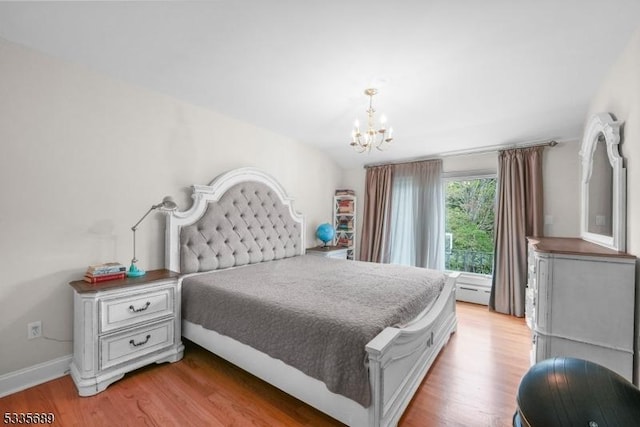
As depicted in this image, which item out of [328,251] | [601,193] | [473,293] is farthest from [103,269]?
[473,293]

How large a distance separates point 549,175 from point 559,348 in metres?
2.28

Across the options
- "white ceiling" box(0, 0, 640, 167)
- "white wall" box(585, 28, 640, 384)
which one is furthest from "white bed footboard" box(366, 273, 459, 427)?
"white ceiling" box(0, 0, 640, 167)

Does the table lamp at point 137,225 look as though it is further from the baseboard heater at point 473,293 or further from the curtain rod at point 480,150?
the baseboard heater at point 473,293

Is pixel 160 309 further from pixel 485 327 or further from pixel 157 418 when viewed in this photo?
pixel 485 327

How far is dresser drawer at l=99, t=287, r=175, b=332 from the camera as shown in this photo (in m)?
1.88

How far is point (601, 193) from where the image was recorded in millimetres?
2215

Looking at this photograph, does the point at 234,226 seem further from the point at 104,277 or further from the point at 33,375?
the point at 33,375

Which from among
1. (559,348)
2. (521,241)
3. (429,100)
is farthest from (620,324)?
(429,100)

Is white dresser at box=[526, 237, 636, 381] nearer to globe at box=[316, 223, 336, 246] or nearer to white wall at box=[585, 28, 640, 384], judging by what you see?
white wall at box=[585, 28, 640, 384]

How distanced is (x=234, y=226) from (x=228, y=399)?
171 centimetres

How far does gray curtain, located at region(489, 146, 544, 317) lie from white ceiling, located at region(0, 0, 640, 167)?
1.61 feet

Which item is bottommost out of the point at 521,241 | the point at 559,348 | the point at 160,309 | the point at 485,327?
the point at 485,327

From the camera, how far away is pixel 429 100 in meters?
2.66

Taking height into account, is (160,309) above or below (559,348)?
above
